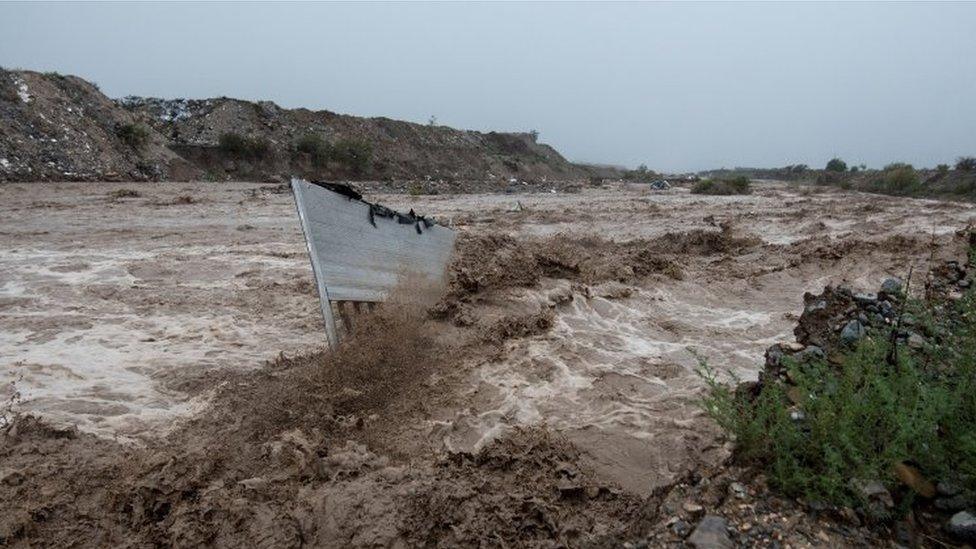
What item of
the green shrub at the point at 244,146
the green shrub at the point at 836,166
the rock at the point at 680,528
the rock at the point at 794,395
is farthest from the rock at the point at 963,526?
the green shrub at the point at 836,166

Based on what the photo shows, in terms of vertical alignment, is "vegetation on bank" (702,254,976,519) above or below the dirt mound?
below

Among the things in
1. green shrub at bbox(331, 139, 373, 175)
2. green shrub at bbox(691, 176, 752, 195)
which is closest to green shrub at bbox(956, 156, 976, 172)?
green shrub at bbox(691, 176, 752, 195)

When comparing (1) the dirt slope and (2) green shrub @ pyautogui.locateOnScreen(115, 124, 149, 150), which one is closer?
(2) green shrub @ pyautogui.locateOnScreen(115, 124, 149, 150)

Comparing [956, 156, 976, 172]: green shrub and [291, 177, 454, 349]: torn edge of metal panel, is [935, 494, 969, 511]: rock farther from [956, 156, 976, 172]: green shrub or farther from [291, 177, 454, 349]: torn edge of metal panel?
[956, 156, 976, 172]: green shrub

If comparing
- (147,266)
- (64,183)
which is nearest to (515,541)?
(147,266)

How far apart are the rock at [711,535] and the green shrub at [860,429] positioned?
0.37 m

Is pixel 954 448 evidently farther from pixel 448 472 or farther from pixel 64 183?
pixel 64 183

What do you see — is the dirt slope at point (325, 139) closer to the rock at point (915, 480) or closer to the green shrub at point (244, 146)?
the green shrub at point (244, 146)

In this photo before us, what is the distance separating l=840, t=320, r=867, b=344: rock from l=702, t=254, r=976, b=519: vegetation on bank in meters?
0.57

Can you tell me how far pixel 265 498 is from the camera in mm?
3039

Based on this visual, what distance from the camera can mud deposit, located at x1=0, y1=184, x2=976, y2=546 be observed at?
2.90 metres

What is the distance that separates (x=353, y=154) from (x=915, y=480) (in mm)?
26120

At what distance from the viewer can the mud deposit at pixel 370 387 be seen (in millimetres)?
2900

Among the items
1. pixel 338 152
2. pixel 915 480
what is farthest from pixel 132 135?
pixel 915 480
